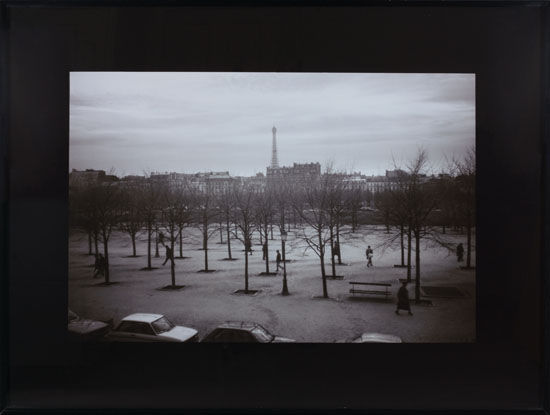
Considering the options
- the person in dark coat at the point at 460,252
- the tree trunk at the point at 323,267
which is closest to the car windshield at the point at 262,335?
the tree trunk at the point at 323,267

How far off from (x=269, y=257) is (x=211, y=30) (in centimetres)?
306

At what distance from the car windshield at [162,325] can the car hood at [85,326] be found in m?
0.66

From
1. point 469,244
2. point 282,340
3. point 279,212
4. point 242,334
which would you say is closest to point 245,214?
point 279,212

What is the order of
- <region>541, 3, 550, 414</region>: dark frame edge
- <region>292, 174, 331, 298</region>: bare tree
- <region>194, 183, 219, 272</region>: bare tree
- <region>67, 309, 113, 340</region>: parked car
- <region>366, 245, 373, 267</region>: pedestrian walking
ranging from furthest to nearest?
<region>194, 183, 219, 272</region>: bare tree
<region>292, 174, 331, 298</region>: bare tree
<region>366, 245, 373, 267</region>: pedestrian walking
<region>67, 309, 113, 340</region>: parked car
<region>541, 3, 550, 414</region>: dark frame edge

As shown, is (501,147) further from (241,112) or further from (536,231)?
(241,112)

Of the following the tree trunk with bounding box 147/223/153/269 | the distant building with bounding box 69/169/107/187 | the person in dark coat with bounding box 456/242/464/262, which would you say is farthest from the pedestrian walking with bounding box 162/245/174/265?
the person in dark coat with bounding box 456/242/464/262

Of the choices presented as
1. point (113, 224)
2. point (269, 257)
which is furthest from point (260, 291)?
point (113, 224)

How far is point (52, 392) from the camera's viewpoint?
4234 mm

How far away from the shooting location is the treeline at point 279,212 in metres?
4.57

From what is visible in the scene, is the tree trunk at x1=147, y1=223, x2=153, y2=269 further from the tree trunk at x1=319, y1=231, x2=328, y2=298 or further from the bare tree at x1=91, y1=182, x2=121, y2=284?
the tree trunk at x1=319, y1=231, x2=328, y2=298

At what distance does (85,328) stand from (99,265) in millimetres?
824

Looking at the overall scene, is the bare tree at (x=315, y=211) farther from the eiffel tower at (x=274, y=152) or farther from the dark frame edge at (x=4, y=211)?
the dark frame edge at (x=4, y=211)

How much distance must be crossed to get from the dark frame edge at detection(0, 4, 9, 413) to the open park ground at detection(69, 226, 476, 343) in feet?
2.39

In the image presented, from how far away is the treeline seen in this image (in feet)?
15.0
